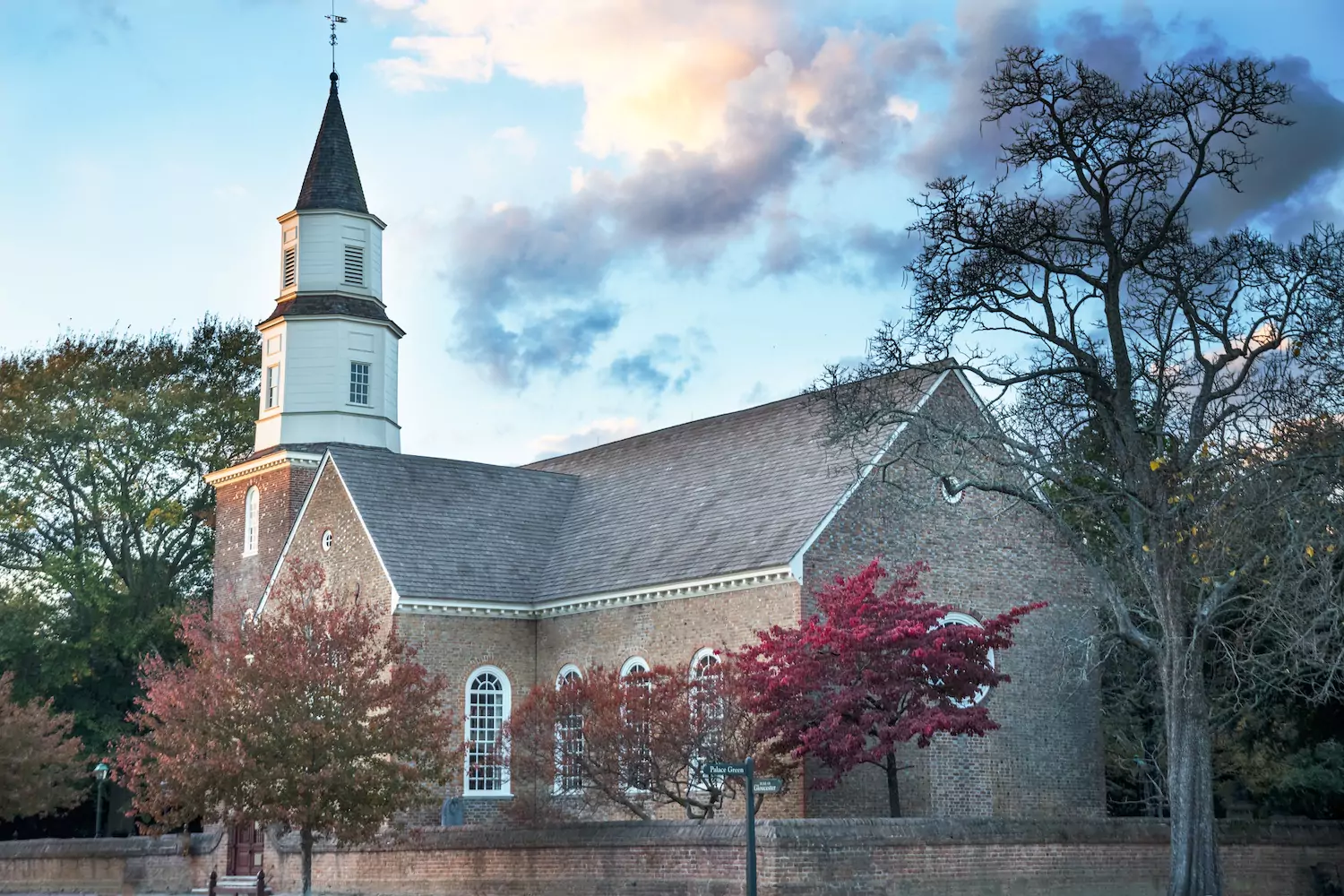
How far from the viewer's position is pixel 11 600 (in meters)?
47.6

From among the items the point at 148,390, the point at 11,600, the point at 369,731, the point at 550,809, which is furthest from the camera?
the point at 148,390

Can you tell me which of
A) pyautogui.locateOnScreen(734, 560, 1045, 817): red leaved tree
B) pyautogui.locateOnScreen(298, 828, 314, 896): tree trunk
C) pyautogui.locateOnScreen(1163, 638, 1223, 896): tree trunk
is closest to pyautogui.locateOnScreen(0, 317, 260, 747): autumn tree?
pyautogui.locateOnScreen(298, 828, 314, 896): tree trunk

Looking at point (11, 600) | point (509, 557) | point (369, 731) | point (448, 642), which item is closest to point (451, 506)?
point (509, 557)

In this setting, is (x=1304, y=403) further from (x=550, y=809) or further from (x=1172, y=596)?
(x=550, y=809)

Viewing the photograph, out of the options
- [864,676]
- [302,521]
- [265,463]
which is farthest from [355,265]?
[864,676]

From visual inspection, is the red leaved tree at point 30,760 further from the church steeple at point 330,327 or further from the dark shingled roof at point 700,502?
the dark shingled roof at point 700,502

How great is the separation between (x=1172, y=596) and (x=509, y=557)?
17.1 meters

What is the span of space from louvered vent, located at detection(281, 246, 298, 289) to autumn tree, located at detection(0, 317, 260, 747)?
10.9m

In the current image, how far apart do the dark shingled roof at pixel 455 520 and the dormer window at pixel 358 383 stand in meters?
1.73

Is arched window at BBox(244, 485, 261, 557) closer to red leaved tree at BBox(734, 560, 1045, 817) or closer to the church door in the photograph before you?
the church door

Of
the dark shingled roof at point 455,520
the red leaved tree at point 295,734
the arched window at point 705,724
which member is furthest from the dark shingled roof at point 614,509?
the red leaved tree at point 295,734

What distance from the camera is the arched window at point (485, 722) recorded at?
112 ft

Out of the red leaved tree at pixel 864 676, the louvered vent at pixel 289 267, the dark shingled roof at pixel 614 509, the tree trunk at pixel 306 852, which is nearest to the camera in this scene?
the red leaved tree at pixel 864 676

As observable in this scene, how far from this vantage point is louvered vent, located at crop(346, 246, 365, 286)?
41594 mm
